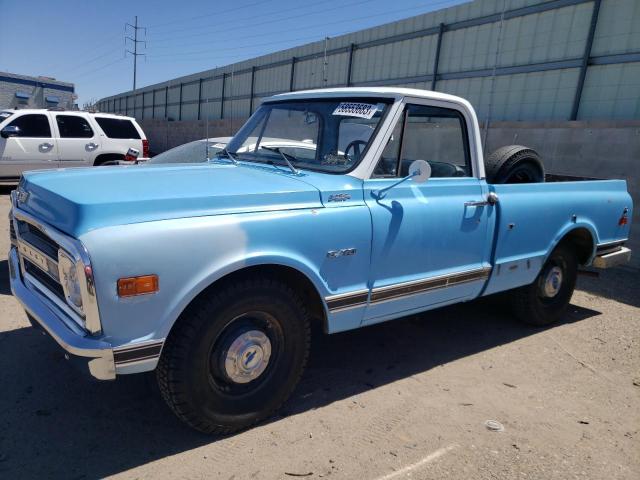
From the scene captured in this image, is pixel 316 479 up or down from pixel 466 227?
down

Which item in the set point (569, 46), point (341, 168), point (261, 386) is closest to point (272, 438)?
point (261, 386)

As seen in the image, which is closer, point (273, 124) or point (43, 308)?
point (43, 308)

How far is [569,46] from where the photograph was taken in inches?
337

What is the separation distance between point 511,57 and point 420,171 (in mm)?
8054

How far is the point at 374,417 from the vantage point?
2.97 m

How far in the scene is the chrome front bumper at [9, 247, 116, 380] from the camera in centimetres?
214

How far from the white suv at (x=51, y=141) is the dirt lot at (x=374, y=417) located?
6.80 m

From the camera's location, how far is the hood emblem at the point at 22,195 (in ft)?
9.04

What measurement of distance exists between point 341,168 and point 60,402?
7.46ft

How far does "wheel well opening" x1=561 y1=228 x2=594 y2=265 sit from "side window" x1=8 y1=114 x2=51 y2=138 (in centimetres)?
1002

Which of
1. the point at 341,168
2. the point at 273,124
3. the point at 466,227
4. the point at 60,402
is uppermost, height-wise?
the point at 273,124

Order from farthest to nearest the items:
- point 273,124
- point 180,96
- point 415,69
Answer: point 180,96 < point 415,69 < point 273,124

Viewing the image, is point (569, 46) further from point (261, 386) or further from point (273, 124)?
point (261, 386)

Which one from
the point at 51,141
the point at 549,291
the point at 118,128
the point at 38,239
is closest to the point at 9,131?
the point at 51,141
